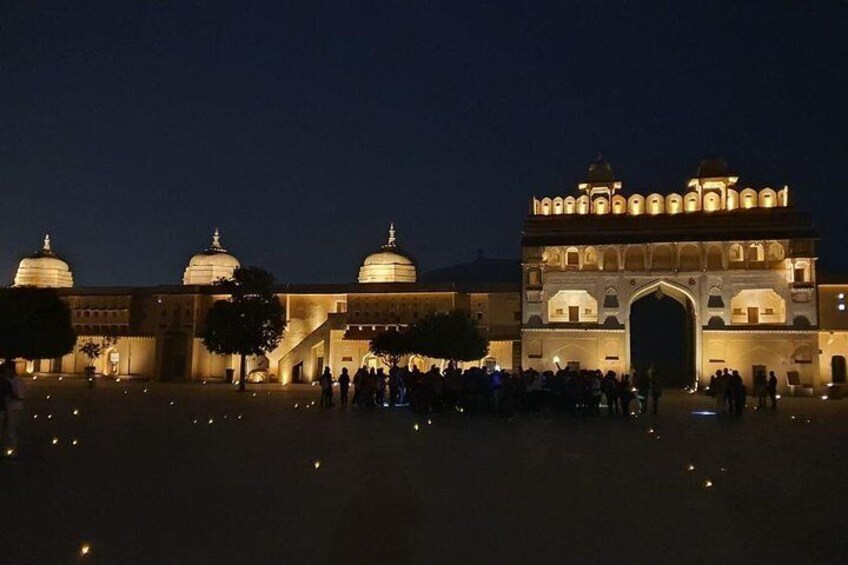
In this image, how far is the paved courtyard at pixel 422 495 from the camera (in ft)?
23.7

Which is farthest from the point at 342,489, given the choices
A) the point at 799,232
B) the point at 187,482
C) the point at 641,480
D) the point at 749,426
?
the point at 799,232

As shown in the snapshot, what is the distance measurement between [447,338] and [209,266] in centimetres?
3126

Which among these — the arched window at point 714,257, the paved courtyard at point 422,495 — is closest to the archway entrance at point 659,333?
the arched window at point 714,257

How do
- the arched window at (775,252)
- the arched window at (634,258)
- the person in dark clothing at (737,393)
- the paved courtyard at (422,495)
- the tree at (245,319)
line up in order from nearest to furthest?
the paved courtyard at (422,495)
the person in dark clothing at (737,393)
the tree at (245,319)
the arched window at (775,252)
the arched window at (634,258)

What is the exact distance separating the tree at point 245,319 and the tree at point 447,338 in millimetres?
7488

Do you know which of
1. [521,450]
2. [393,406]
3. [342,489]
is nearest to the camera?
[342,489]

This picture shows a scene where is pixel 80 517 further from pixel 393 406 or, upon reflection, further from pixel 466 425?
pixel 393 406

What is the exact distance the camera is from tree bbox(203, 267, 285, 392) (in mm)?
40094

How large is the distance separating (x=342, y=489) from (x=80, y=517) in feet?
10.5

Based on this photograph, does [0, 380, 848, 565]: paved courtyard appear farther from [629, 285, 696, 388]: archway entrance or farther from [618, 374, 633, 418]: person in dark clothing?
[629, 285, 696, 388]: archway entrance

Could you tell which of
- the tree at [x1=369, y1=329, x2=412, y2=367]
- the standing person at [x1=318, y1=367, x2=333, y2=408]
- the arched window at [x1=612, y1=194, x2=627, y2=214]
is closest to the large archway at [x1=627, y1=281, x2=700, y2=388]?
the arched window at [x1=612, y1=194, x2=627, y2=214]

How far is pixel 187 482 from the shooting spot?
10.9m

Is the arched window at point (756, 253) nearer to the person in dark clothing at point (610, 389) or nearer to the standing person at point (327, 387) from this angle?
the person in dark clothing at point (610, 389)

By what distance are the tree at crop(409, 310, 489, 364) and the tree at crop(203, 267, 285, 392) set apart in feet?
24.6
